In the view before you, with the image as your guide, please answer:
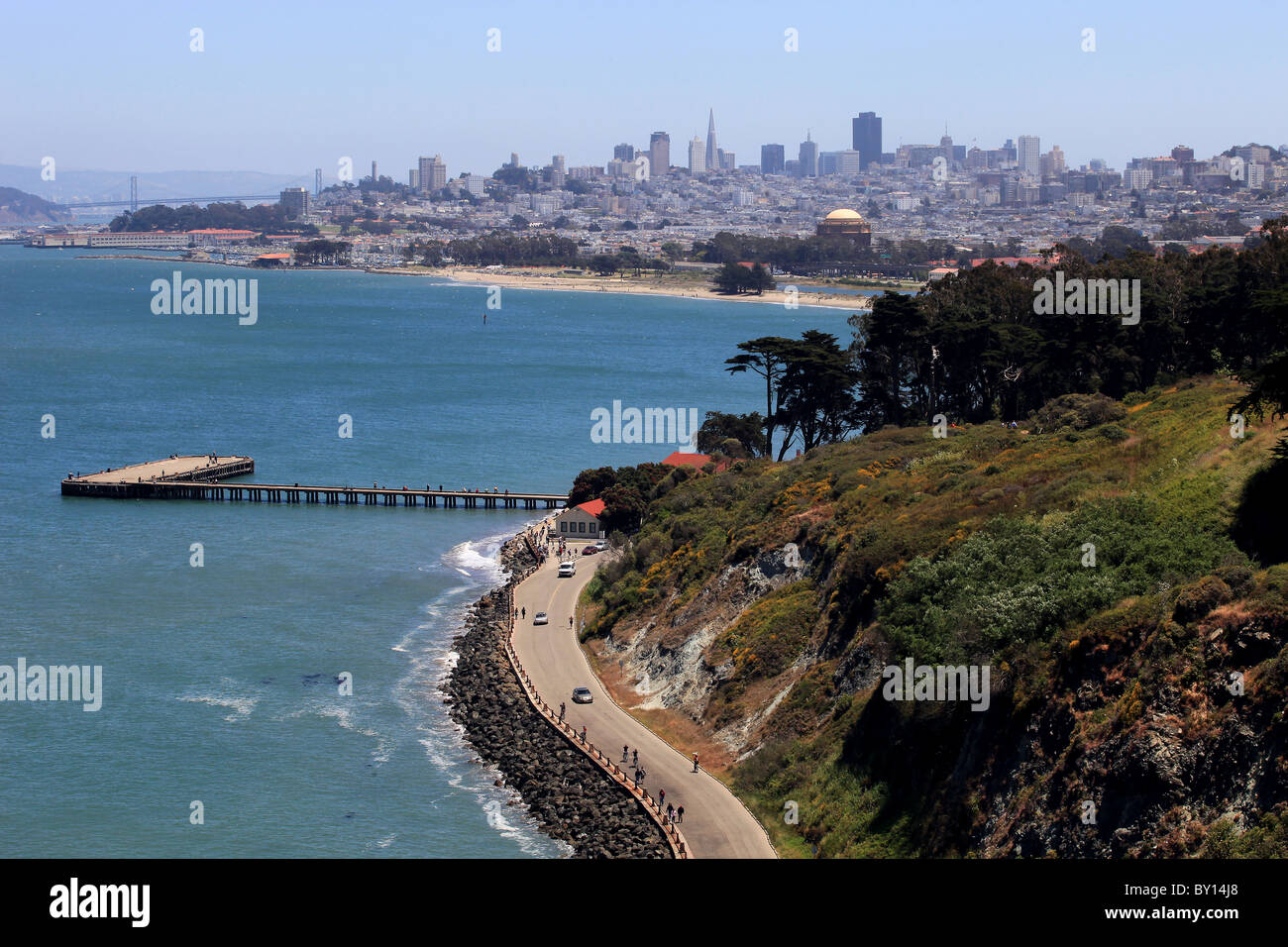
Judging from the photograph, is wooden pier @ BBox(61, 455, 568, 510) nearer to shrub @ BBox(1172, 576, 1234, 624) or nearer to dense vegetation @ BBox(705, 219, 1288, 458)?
dense vegetation @ BBox(705, 219, 1288, 458)

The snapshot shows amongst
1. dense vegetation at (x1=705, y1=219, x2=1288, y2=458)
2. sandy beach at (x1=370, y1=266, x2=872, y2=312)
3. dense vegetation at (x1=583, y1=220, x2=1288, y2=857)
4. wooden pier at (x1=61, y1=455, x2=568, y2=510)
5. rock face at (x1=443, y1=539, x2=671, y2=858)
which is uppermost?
sandy beach at (x1=370, y1=266, x2=872, y2=312)

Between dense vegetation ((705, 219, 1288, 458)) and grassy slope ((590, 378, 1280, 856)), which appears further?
dense vegetation ((705, 219, 1288, 458))

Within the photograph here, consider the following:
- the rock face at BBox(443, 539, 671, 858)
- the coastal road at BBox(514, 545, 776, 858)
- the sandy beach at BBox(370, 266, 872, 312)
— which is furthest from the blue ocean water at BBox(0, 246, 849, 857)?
the sandy beach at BBox(370, 266, 872, 312)

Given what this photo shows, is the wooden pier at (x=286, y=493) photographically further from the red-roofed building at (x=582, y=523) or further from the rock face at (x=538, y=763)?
the rock face at (x=538, y=763)

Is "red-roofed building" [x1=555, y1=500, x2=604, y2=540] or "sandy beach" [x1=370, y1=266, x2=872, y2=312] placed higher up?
"sandy beach" [x1=370, y1=266, x2=872, y2=312]

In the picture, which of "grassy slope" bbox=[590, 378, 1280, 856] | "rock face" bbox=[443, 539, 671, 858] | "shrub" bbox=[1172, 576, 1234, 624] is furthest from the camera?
"rock face" bbox=[443, 539, 671, 858]
